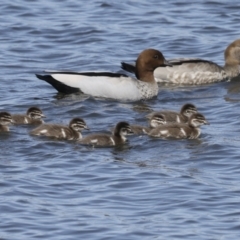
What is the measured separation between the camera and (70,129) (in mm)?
12328

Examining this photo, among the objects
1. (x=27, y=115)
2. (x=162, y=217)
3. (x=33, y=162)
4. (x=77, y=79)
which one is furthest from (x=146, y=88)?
(x=162, y=217)

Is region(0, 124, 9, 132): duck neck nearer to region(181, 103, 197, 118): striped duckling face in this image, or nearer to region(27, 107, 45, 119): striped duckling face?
region(27, 107, 45, 119): striped duckling face

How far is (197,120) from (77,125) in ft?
4.69

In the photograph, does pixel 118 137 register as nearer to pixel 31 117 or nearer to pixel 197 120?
pixel 197 120

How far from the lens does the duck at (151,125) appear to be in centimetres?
1264

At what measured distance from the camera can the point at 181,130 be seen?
12.6 m

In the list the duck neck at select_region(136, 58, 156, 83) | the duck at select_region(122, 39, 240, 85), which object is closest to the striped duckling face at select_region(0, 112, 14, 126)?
the duck neck at select_region(136, 58, 156, 83)

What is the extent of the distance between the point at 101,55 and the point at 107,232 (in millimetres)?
8532

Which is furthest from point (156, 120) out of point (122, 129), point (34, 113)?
point (34, 113)

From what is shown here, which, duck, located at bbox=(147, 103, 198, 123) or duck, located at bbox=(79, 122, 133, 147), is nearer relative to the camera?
duck, located at bbox=(79, 122, 133, 147)

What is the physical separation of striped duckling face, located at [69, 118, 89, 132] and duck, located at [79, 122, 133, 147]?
23 centimetres

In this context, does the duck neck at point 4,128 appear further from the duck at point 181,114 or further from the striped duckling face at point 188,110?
the striped duckling face at point 188,110

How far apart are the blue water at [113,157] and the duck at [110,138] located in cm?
10

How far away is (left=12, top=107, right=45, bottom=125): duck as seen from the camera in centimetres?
1299
